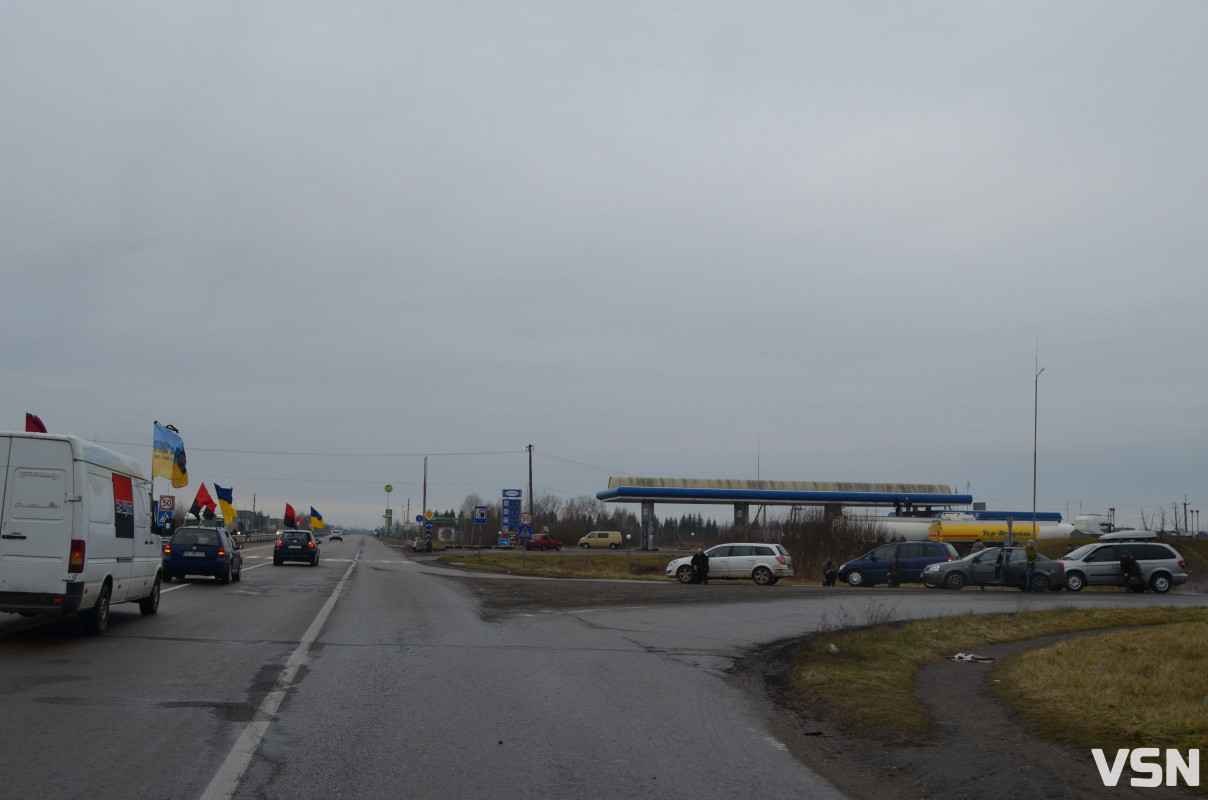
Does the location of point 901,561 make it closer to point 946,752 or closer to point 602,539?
point 946,752

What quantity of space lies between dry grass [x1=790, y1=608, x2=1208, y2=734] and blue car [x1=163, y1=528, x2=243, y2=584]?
16873mm

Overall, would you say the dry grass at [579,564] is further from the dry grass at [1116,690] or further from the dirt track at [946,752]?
the dirt track at [946,752]

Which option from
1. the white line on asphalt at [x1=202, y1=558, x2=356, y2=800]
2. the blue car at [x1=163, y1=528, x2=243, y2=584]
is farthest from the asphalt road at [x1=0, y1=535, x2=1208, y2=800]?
the blue car at [x1=163, y1=528, x2=243, y2=584]

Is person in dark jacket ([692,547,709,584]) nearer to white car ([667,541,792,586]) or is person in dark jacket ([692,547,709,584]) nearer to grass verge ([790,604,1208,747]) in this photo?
white car ([667,541,792,586])

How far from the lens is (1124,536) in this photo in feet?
127

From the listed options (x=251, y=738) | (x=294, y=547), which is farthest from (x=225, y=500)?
(x=251, y=738)

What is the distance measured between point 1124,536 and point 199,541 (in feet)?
112

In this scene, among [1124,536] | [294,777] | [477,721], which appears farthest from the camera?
[1124,536]

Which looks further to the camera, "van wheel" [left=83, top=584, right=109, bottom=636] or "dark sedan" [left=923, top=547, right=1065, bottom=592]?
"dark sedan" [left=923, top=547, right=1065, bottom=592]

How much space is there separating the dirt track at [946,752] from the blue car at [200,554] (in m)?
18.4

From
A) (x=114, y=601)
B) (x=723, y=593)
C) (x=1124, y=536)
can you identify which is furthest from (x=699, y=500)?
(x=114, y=601)

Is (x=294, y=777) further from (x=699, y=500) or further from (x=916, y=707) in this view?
(x=699, y=500)

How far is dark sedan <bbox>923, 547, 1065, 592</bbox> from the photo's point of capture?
3297 cm

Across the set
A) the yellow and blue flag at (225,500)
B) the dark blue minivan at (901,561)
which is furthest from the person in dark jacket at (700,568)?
the yellow and blue flag at (225,500)
